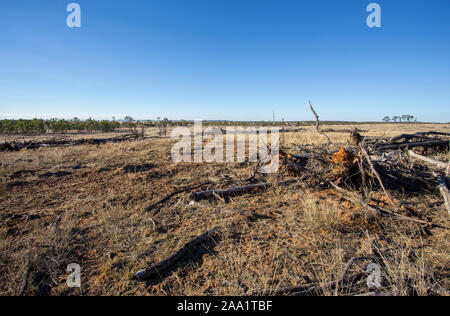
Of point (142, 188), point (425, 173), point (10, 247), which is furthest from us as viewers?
point (142, 188)

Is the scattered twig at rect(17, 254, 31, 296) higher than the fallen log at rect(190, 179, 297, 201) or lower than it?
lower

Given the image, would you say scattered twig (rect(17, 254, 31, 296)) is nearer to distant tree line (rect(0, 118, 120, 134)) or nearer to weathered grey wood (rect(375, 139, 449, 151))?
weathered grey wood (rect(375, 139, 449, 151))

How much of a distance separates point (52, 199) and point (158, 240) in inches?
150

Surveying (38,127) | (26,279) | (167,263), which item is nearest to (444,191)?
(167,263)

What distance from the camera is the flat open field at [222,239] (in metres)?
2.23

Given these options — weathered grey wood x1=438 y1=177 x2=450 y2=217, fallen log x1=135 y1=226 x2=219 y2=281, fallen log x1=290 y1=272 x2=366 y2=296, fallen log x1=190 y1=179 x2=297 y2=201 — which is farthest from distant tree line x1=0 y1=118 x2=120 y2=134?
weathered grey wood x1=438 y1=177 x2=450 y2=217

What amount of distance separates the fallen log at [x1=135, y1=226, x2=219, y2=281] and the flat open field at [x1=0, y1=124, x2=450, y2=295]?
64 mm

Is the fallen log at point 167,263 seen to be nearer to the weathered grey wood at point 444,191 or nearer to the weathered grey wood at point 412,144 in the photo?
the weathered grey wood at point 444,191

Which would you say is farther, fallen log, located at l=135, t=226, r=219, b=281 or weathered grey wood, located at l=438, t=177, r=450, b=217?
weathered grey wood, located at l=438, t=177, r=450, b=217

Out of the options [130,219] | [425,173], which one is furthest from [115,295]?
[425,173]

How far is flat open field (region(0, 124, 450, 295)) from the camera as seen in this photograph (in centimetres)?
223

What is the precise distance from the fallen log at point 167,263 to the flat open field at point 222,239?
6cm

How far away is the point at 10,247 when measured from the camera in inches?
116
